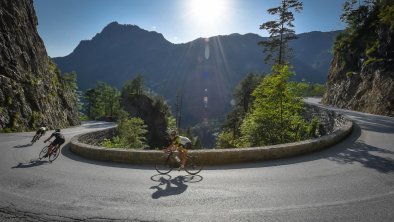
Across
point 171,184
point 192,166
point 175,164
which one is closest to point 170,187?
point 171,184

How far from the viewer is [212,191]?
27.8 feet

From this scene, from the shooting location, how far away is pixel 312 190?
8.10m

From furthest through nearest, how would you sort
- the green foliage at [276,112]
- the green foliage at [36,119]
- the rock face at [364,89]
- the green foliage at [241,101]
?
the green foliage at [241,101], the rock face at [364,89], the green foliage at [36,119], the green foliage at [276,112]

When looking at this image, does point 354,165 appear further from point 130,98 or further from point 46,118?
point 130,98

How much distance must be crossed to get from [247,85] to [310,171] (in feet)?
160

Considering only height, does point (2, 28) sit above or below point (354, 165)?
above

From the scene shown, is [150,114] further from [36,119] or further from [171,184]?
[171,184]

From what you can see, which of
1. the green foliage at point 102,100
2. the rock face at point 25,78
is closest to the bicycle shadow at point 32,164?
the rock face at point 25,78

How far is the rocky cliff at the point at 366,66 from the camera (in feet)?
109

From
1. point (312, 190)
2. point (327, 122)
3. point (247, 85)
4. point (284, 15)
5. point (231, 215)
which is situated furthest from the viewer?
point (247, 85)

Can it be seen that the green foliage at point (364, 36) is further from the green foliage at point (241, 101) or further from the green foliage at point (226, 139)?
the green foliage at point (226, 139)

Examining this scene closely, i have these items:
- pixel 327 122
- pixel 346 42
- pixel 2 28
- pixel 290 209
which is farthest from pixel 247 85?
pixel 290 209

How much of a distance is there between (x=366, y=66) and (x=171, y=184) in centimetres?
3883

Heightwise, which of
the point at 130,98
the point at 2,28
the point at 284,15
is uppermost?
the point at 284,15
